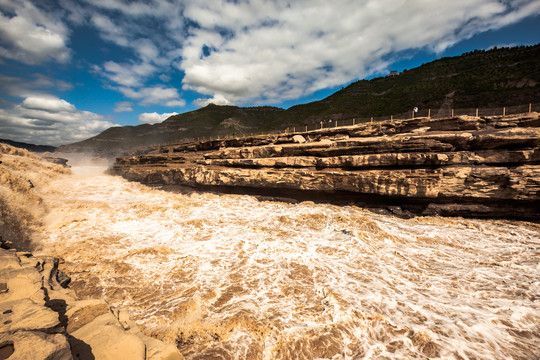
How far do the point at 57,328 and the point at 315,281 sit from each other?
18.7 ft

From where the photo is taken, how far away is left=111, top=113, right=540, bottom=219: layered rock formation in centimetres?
1011

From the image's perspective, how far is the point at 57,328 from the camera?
287cm

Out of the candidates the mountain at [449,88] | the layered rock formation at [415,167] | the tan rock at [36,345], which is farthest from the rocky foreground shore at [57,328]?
the mountain at [449,88]

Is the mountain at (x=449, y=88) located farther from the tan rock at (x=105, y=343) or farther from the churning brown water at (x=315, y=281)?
the tan rock at (x=105, y=343)

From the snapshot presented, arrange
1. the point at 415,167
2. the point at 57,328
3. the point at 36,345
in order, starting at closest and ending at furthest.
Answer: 1. the point at 36,345
2. the point at 57,328
3. the point at 415,167

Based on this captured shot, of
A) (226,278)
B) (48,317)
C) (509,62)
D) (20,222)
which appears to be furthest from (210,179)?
(509,62)

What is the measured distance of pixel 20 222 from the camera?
362 inches

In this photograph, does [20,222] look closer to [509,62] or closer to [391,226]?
[391,226]

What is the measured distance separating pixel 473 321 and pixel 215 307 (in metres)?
6.12

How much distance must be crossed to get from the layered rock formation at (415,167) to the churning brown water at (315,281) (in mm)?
1429

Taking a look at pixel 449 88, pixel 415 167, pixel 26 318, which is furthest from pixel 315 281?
pixel 449 88

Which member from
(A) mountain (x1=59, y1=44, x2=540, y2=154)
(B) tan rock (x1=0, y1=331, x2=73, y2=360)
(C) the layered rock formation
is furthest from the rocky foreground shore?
(A) mountain (x1=59, y1=44, x2=540, y2=154)

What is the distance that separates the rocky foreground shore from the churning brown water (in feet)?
3.23

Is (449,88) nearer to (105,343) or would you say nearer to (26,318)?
(105,343)
